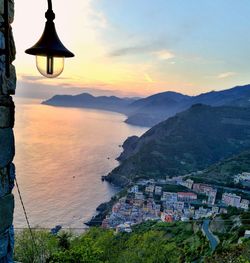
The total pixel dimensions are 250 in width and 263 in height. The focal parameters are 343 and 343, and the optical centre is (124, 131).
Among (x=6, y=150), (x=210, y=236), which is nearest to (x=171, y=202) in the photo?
(x=210, y=236)

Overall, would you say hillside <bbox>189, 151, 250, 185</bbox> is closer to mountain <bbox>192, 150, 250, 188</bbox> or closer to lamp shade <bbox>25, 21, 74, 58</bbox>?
mountain <bbox>192, 150, 250, 188</bbox>

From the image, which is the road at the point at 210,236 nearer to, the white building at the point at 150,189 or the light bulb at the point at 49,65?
the light bulb at the point at 49,65

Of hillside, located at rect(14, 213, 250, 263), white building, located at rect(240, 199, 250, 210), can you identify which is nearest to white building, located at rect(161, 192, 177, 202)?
white building, located at rect(240, 199, 250, 210)

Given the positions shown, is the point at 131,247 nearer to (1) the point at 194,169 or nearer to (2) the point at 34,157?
(2) the point at 34,157

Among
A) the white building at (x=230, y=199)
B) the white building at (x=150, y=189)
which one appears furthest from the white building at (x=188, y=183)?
the white building at (x=230, y=199)

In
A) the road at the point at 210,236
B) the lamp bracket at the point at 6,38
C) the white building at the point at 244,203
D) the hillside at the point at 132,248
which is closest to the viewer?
the lamp bracket at the point at 6,38

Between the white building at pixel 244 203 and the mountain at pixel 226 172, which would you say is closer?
the white building at pixel 244 203

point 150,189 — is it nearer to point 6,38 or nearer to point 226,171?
point 226,171

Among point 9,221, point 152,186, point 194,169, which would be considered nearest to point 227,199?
point 152,186
